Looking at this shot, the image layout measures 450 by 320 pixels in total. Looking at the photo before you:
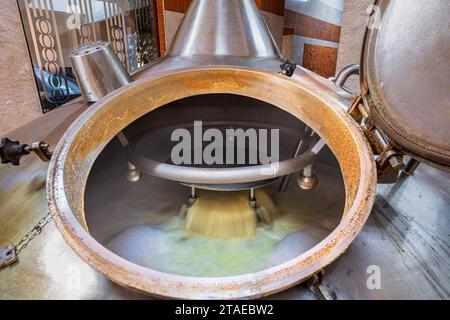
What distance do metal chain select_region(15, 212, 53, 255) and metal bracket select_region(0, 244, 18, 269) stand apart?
12mm

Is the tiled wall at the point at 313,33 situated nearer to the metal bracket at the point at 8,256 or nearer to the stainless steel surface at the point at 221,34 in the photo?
the stainless steel surface at the point at 221,34

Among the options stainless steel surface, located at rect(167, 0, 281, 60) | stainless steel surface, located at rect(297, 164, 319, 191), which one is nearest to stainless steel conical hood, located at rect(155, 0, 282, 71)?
stainless steel surface, located at rect(167, 0, 281, 60)

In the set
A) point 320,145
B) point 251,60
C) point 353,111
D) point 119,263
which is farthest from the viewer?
point 251,60

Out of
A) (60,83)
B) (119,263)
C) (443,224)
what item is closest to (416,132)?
(443,224)

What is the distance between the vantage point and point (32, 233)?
0.86 meters

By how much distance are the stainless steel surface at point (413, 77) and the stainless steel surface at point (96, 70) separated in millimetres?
1138

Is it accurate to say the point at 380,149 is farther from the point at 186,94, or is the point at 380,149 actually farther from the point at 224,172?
the point at 186,94

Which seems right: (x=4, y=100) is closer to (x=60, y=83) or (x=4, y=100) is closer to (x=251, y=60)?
(x=60, y=83)

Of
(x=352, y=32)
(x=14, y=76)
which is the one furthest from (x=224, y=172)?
(x=352, y=32)

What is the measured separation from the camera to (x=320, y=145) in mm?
1397

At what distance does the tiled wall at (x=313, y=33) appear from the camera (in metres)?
4.58

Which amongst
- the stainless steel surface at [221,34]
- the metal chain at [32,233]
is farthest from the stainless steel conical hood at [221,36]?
the metal chain at [32,233]

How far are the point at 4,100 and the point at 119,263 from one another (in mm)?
1731

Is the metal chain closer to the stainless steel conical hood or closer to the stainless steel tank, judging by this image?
the stainless steel tank
